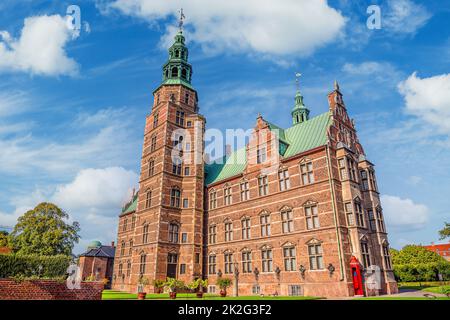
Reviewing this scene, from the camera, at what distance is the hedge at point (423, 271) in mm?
44688

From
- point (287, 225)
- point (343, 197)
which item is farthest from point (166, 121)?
point (343, 197)

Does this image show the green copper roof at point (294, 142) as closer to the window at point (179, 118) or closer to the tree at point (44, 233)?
the window at point (179, 118)

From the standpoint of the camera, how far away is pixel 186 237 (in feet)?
117

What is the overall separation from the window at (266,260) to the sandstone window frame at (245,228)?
274 cm

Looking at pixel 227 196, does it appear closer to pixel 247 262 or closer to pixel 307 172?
pixel 247 262

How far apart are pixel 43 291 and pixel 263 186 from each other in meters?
22.1

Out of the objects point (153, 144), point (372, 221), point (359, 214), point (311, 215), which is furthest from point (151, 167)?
point (372, 221)

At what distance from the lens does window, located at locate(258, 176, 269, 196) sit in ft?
102

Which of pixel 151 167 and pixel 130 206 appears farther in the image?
pixel 130 206

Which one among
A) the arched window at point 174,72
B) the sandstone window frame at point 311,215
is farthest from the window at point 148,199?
the sandstone window frame at point 311,215

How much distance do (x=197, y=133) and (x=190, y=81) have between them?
939 centimetres

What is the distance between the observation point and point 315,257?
993 inches

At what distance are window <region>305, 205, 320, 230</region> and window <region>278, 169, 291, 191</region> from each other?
3.33m
